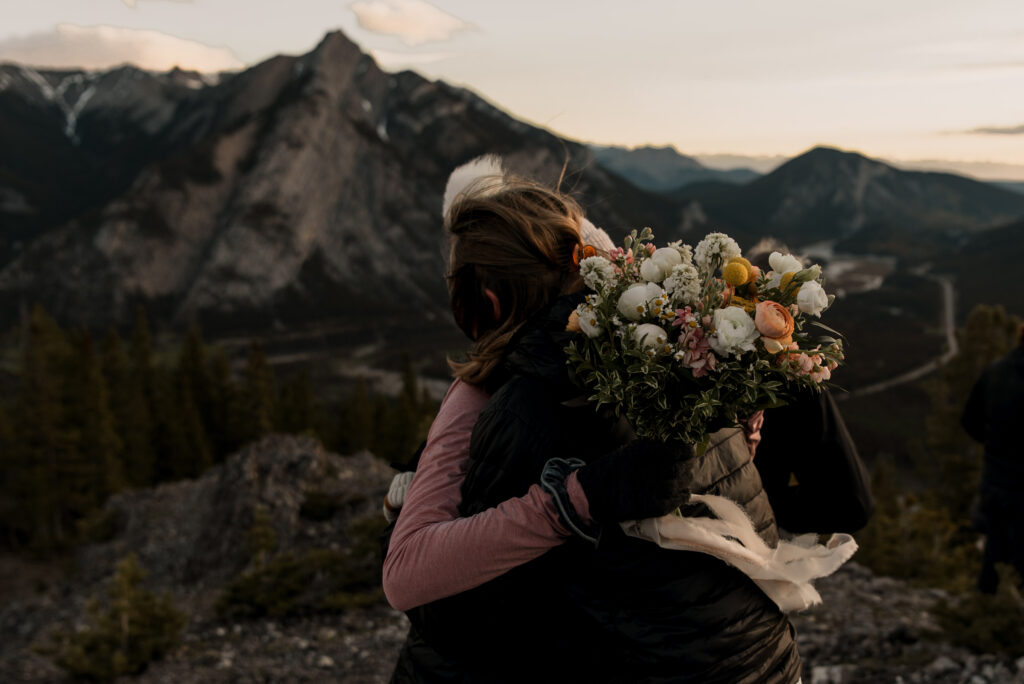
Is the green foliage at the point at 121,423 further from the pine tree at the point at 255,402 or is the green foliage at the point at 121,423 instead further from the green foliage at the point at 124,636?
the green foliage at the point at 124,636

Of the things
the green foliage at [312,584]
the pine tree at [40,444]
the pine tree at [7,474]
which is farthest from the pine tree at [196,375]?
the green foliage at [312,584]

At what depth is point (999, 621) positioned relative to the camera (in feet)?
22.7

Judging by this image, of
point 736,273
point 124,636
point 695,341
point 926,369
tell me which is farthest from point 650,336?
point 926,369

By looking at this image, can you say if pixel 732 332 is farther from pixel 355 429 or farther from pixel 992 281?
pixel 992 281

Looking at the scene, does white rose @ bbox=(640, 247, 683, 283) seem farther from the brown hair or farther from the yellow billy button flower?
the brown hair

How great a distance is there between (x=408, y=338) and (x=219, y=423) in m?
88.2

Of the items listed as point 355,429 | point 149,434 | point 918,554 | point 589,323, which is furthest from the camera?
point 355,429

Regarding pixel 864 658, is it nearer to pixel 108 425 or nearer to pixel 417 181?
pixel 108 425

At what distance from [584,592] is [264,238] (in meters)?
174

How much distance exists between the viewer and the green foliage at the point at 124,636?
9586mm

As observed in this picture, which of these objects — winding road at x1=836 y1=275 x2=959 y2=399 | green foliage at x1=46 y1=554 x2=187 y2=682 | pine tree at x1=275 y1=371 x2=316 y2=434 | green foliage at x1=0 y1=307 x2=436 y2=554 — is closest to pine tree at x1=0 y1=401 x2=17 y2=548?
green foliage at x1=0 y1=307 x2=436 y2=554

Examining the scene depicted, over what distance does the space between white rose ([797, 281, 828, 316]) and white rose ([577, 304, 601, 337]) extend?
607 millimetres

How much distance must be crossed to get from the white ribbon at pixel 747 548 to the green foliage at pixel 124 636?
9.92 metres

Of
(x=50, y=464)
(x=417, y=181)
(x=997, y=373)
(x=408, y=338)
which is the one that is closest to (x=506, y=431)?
(x=997, y=373)
